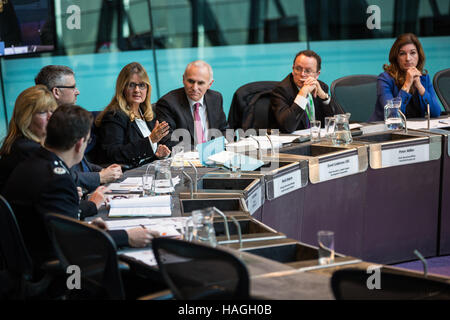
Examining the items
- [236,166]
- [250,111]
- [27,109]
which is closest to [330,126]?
[250,111]

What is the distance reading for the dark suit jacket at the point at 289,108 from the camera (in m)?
3.99

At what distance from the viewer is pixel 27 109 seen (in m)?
2.63

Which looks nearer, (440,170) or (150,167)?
(150,167)

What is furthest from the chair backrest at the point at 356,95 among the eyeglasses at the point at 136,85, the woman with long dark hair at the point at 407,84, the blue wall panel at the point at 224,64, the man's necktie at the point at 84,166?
the blue wall panel at the point at 224,64

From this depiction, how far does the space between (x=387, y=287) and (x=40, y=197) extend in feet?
4.13

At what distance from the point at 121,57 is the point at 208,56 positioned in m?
0.99

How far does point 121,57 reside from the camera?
6.49 metres

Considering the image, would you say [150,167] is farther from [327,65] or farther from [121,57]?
[327,65]

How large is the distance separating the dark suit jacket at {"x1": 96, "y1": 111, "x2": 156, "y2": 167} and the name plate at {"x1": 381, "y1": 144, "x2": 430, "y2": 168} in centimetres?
143

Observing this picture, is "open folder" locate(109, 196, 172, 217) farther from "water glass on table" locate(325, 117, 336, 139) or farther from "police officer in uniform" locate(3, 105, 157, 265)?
"water glass on table" locate(325, 117, 336, 139)

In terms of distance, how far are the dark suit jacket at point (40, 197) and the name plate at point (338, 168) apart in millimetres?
1497
